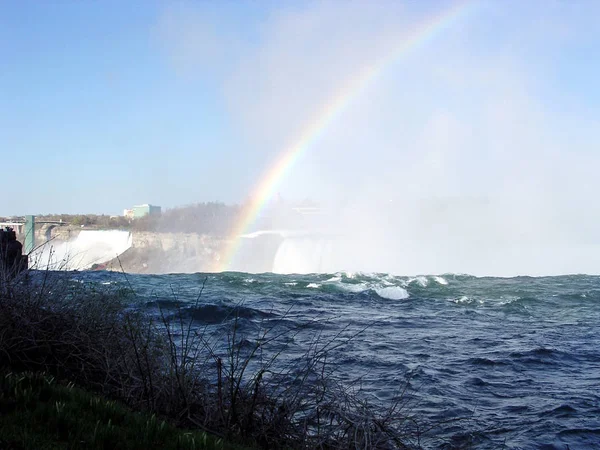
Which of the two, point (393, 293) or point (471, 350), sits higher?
point (393, 293)

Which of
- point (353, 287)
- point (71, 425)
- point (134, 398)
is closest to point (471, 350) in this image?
point (134, 398)

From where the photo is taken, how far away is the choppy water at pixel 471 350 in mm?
8312

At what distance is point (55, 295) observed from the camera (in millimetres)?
7832

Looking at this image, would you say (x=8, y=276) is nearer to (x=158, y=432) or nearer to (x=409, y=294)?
(x=158, y=432)

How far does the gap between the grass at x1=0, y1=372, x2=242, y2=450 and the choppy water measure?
2785 mm

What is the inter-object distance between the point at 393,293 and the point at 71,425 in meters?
23.1

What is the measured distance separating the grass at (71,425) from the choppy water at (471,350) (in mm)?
2785

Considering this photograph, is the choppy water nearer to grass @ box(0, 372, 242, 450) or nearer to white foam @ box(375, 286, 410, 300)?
white foam @ box(375, 286, 410, 300)

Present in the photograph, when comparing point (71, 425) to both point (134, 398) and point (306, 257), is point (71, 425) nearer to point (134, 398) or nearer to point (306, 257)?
point (134, 398)

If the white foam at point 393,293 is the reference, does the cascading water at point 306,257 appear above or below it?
above

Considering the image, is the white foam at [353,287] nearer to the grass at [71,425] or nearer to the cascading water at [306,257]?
the cascading water at [306,257]

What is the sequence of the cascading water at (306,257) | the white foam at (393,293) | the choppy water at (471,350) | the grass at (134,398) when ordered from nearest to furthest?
the grass at (134,398)
the choppy water at (471,350)
the white foam at (393,293)
the cascading water at (306,257)

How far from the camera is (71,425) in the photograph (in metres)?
3.95

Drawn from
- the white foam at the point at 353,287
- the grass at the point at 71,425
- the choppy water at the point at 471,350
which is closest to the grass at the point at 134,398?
the grass at the point at 71,425
